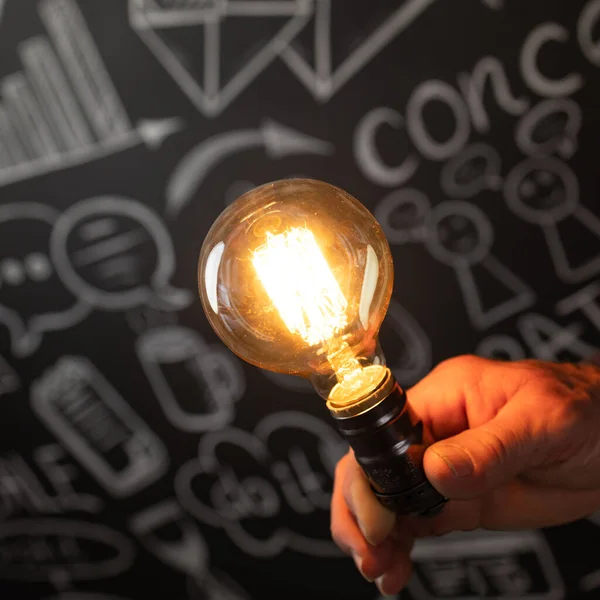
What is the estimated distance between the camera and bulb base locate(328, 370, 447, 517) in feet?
1.63

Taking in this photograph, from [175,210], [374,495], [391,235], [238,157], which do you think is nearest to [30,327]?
[175,210]

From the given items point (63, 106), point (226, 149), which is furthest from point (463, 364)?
point (63, 106)

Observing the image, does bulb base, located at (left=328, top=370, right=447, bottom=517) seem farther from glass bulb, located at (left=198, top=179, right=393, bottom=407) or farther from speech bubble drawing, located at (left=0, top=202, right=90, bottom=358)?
speech bubble drawing, located at (left=0, top=202, right=90, bottom=358)

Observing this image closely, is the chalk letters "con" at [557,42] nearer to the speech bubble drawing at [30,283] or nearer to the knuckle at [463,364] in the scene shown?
the knuckle at [463,364]

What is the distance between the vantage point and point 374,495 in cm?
57

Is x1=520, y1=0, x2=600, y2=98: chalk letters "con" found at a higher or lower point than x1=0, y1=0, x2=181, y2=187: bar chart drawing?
lower

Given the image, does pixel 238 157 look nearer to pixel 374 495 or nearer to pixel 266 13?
pixel 266 13

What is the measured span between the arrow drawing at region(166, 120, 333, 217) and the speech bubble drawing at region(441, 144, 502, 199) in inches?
6.8

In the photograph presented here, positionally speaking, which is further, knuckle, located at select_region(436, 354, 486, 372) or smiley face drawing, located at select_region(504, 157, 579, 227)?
smiley face drawing, located at select_region(504, 157, 579, 227)

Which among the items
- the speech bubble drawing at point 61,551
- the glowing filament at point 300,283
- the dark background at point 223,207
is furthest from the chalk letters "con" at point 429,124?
the speech bubble drawing at point 61,551

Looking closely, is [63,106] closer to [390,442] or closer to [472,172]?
[472,172]

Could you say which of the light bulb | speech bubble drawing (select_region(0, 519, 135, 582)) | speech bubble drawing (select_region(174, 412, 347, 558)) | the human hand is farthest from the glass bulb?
speech bubble drawing (select_region(0, 519, 135, 582))

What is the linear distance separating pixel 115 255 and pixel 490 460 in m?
0.69

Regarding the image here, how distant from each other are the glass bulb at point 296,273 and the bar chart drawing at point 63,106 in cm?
47
